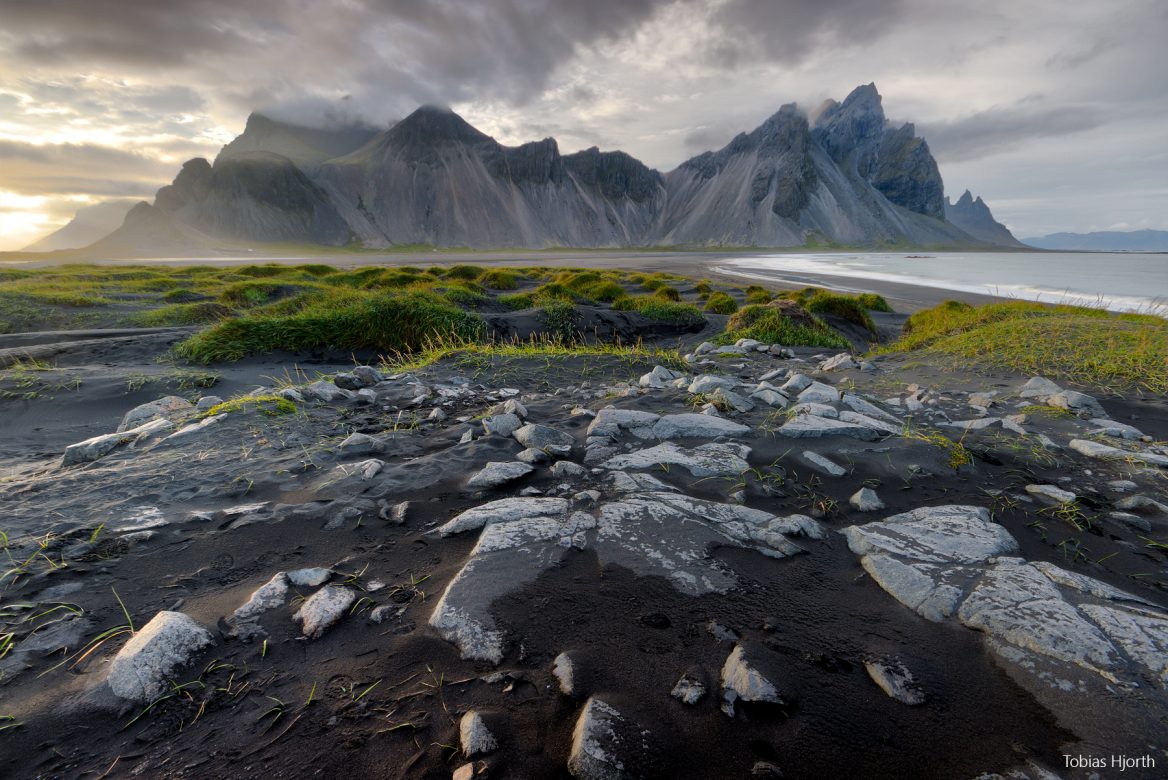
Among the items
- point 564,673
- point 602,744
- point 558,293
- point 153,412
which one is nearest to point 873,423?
point 564,673

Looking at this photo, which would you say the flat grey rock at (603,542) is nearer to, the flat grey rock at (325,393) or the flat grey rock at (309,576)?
the flat grey rock at (309,576)

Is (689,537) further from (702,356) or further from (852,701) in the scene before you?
(702,356)

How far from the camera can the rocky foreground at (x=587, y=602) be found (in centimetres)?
149

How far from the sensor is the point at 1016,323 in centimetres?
803

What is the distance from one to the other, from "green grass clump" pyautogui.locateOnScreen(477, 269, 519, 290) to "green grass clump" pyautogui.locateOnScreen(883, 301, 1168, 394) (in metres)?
15.9

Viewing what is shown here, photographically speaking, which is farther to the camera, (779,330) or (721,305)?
(721,305)

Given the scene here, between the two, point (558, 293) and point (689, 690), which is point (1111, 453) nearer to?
point (689, 690)

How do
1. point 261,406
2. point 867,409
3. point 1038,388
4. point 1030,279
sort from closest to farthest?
point 261,406, point 867,409, point 1038,388, point 1030,279

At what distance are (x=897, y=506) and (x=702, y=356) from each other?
5358mm

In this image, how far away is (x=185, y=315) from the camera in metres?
12.2

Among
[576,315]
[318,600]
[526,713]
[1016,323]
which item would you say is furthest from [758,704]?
[576,315]

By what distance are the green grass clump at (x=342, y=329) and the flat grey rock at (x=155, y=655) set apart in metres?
6.44

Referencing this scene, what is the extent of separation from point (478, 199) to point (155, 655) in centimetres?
16875

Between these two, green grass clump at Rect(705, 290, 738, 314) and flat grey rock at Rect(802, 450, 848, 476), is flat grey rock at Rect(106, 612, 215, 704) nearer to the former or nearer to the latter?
flat grey rock at Rect(802, 450, 848, 476)
